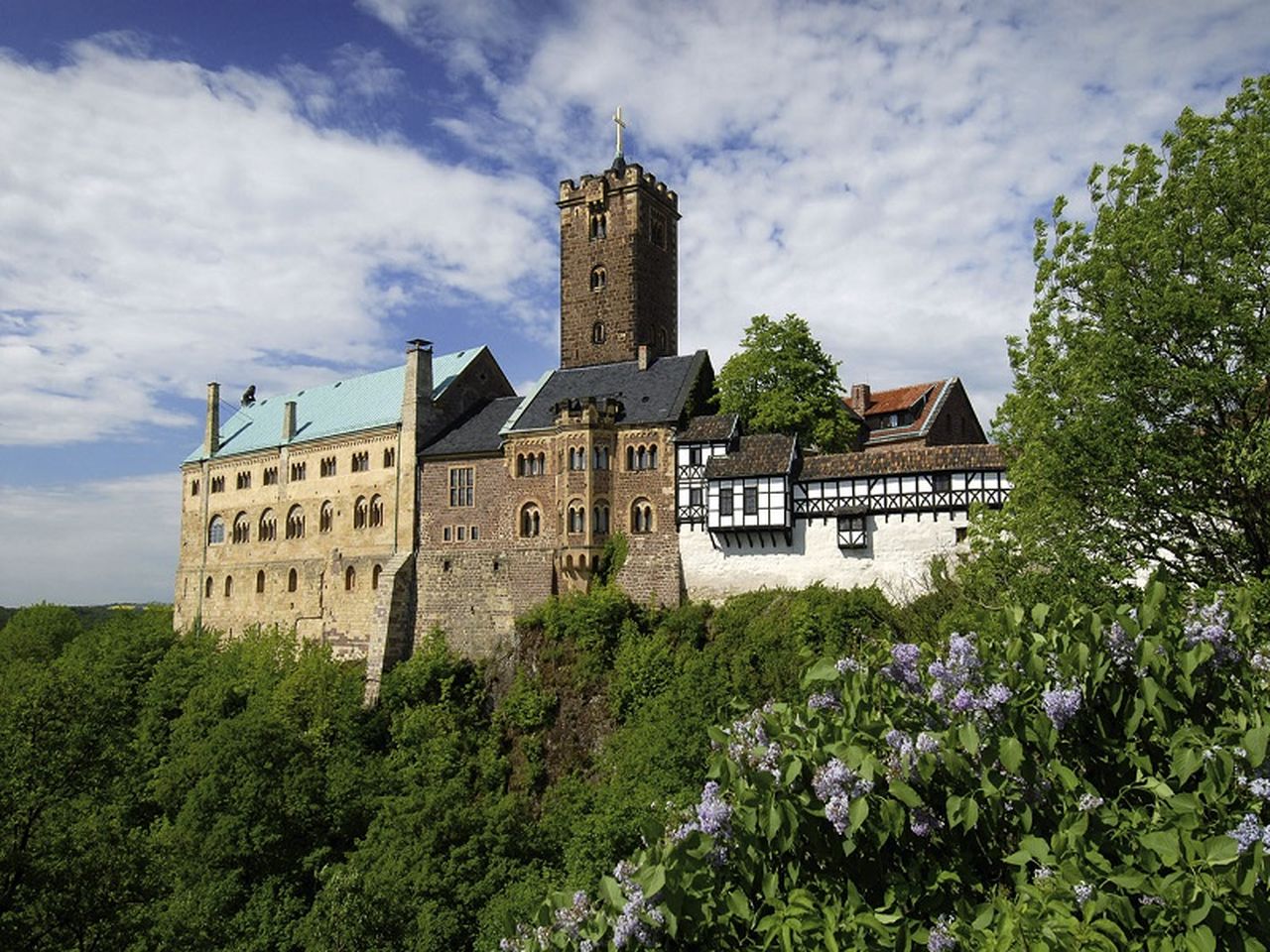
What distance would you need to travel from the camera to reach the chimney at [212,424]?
6122cm

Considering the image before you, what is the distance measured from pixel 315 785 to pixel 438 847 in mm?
7478

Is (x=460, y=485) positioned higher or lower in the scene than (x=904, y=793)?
higher

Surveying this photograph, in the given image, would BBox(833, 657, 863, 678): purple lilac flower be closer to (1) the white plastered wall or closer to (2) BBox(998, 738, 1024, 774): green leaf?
(2) BBox(998, 738, 1024, 774): green leaf

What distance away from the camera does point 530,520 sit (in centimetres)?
4456

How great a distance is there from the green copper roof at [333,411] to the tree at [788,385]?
1670cm

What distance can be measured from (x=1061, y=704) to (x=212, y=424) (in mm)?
62316

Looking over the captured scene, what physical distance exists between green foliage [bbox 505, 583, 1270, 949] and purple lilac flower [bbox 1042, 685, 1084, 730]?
0.04 ft

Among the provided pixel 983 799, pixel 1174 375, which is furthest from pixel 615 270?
pixel 983 799

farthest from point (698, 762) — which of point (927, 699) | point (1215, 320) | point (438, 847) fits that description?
point (927, 699)

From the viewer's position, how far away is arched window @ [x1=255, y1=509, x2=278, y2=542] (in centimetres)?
5528

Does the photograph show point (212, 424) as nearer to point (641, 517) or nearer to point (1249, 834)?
point (641, 517)

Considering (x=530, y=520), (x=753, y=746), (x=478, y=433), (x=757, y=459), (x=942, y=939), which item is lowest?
(x=942, y=939)

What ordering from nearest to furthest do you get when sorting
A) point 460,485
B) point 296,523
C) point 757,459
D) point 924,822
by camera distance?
point 924,822 < point 757,459 < point 460,485 < point 296,523

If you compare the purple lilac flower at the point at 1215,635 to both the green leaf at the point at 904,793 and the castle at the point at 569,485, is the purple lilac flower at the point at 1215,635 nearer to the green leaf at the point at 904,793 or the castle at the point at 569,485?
the green leaf at the point at 904,793
